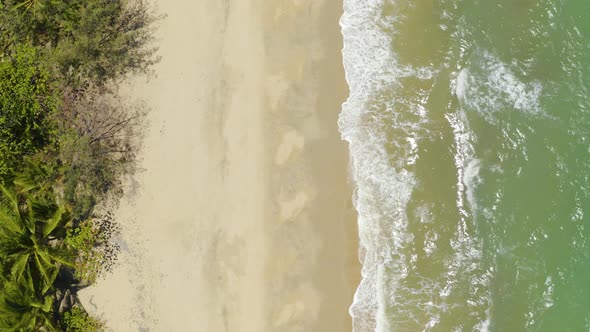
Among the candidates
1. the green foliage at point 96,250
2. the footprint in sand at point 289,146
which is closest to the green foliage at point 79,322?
the green foliage at point 96,250

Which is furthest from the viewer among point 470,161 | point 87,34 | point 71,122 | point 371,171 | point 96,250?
point 71,122

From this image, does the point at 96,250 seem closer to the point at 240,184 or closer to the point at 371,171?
the point at 240,184

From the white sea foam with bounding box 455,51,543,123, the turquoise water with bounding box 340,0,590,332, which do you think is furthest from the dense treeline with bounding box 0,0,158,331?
the white sea foam with bounding box 455,51,543,123

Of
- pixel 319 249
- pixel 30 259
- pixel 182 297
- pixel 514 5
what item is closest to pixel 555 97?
pixel 514 5

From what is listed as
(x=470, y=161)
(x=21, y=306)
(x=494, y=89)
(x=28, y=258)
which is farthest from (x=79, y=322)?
(x=494, y=89)

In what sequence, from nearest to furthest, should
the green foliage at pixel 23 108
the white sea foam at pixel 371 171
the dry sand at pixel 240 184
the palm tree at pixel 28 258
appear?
A: the palm tree at pixel 28 258
the white sea foam at pixel 371 171
the green foliage at pixel 23 108
the dry sand at pixel 240 184

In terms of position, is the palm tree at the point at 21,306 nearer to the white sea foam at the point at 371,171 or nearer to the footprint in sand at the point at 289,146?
the footprint in sand at the point at 289,146
